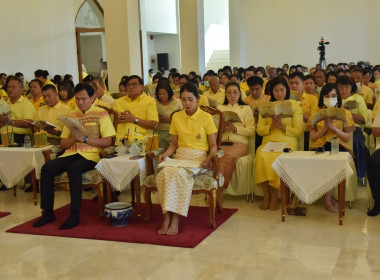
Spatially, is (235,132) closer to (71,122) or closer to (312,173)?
(312,173)

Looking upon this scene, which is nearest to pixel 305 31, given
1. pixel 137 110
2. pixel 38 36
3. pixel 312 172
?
pixel 38 36

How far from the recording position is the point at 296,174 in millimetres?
4980

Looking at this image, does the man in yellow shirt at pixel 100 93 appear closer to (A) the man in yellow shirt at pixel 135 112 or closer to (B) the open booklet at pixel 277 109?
(A) the man in yellow shirt at pixel 135 112

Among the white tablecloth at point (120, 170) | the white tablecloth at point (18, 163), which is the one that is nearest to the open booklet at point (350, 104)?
the white tablecloth at point (120, 170)

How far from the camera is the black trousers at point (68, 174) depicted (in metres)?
5.20

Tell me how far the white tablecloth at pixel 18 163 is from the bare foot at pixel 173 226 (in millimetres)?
1870

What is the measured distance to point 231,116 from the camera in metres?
5.75

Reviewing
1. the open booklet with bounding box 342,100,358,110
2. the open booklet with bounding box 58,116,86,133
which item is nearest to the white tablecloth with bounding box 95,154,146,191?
the open booklet with bounding box 58,116,86,133

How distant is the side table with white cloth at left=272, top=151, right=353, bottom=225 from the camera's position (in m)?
4.82

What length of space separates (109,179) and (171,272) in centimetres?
161

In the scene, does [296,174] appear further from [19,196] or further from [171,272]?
[19,196]

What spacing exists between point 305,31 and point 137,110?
15.7 meters

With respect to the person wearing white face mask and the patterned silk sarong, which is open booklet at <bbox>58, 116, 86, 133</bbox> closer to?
Result: the patterned silk sarong

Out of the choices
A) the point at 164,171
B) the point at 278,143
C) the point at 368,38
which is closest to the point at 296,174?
the point at 278,143
